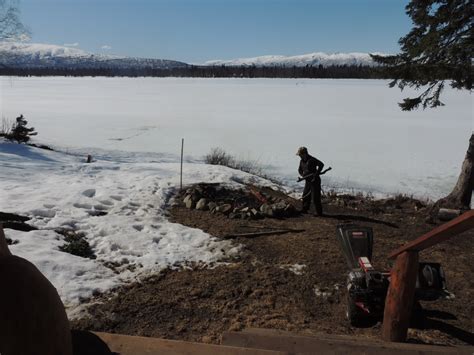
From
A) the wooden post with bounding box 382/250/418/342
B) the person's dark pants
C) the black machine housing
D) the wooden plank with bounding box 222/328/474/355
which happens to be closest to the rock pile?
the person's dark pants

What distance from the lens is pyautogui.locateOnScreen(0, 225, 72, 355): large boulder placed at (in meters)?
1.20

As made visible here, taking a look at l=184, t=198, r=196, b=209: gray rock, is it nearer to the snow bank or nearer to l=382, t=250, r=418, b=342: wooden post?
the snow bank

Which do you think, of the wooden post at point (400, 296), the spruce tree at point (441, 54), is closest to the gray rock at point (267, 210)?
the spruce tree at point (441, 54)

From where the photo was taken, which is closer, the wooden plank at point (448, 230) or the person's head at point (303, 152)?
the wooden plank at point (448, 230)

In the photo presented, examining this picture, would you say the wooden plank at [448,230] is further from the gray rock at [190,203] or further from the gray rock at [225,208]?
the gray rock at [190,203]

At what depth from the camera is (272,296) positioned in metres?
5.08

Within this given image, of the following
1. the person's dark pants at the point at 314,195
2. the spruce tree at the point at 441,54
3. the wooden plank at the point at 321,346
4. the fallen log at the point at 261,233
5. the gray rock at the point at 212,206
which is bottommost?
the fallen log at the point at 261,233

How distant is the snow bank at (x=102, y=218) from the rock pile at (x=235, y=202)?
0.63 metres

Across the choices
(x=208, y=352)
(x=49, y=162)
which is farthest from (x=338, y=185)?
(x=208, y=352)

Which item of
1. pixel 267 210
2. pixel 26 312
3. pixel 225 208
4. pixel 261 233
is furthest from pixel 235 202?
pixel 26 312

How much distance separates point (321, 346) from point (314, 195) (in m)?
5.92

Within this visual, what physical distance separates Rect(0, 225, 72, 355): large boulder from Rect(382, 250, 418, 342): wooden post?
2469 mm

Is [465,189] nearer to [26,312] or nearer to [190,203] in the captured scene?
[190,203]

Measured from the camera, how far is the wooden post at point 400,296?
3.02 meters
